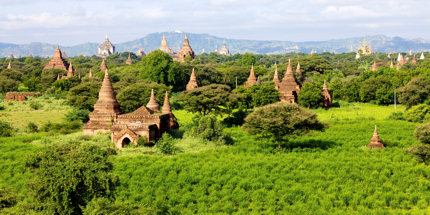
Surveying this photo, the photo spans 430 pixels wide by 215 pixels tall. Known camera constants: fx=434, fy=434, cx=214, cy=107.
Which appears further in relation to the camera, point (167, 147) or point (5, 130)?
point (5, 130)

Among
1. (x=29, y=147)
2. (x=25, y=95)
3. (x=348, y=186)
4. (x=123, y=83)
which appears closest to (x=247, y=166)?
(x=348, y=186)

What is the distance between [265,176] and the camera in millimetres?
24656

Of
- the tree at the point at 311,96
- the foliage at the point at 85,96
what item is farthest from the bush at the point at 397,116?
the foliage at the point at 85,96

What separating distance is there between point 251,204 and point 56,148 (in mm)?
9834

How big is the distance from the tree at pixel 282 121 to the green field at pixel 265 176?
4.67 feet

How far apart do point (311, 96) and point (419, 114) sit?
1315 cm

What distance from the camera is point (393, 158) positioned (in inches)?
1114

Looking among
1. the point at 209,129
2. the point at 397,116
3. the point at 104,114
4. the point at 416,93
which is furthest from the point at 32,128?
the point at 416,93

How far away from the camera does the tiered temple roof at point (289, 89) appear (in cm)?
5266

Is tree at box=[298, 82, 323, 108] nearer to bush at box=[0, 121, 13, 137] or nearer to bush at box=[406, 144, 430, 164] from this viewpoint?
bush at box=[406, 144, 430, 164]

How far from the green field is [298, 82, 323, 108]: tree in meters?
17.6

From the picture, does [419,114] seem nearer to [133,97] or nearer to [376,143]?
[376,143]

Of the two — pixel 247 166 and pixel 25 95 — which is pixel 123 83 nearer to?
pixel 25 95

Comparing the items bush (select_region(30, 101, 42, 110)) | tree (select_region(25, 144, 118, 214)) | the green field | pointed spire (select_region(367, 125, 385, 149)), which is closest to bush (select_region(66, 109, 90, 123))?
the green field
